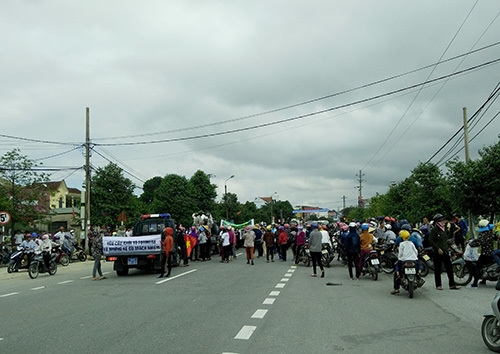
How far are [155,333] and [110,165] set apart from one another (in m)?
48.5

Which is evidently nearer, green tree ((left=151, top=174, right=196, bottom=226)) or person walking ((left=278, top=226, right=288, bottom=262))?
person walking ((left=278, top=226, right=288, bottom=262))

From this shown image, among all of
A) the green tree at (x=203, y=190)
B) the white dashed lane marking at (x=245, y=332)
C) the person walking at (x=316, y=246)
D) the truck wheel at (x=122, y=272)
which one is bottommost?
the truck wheel at (x=122, y=272)

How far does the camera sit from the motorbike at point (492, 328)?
6.33 metres

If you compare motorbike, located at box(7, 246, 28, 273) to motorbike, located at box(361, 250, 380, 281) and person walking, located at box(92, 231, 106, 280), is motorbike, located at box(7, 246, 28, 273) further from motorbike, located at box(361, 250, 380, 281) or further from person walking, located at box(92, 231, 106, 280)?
motorbike, located at box(361, 250, 380, 281)

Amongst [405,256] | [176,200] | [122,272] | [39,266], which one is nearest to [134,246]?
[122,272]

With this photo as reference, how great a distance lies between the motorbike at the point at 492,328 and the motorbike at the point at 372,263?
341 inches

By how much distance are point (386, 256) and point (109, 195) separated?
4102 cm

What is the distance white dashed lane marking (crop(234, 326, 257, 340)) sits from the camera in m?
7.38

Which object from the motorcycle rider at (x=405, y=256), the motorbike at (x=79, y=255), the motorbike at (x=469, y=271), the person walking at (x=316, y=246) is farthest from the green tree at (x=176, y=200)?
the motorcycle rider at (x=405, y=256)

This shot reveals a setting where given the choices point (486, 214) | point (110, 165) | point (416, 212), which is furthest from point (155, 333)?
point (110, 165)

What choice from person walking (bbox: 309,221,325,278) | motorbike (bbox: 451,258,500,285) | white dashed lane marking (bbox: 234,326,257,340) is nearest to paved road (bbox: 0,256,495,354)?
white dashed lane marking (bbox: 234,326,257,340)

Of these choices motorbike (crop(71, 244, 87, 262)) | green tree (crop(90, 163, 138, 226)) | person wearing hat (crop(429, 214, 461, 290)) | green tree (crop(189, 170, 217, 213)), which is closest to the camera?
person wearing hat (crop(429, 214, 461, 290))

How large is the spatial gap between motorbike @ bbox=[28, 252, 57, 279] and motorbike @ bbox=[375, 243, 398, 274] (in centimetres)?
1273

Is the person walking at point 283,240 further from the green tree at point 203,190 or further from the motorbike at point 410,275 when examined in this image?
the green tree at point 203,190
